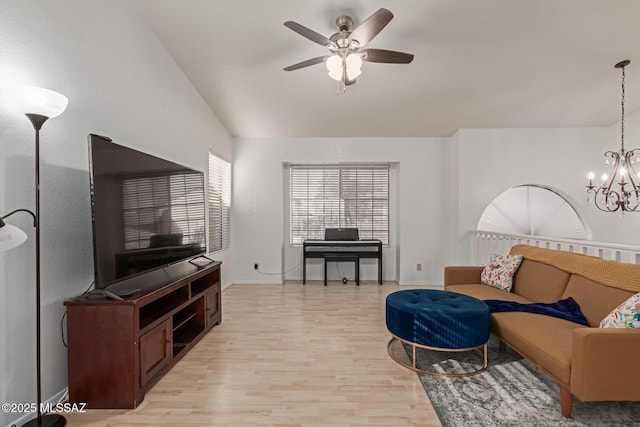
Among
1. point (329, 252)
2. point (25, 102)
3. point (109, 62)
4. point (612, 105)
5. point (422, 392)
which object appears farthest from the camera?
point (329, 252)

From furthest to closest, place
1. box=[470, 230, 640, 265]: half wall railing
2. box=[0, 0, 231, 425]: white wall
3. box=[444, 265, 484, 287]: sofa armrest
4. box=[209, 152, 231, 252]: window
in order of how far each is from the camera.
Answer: box=[209, 152, 231, 252]: window < box=[470, 230, 640, 265]: half wall railing < box=[444, 265, 484, 287]: sofa armrest < box=[0, 0, 231, 425]: white wall

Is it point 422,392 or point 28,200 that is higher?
point 28,200

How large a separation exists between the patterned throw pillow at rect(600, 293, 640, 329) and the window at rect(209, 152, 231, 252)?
4.03 metres

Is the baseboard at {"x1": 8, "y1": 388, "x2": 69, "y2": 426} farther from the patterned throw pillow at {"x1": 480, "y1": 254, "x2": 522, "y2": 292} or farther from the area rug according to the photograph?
the patterned throw pillow at {"x1": 480, "y1": 254, "x2": 522, "y2": 292}

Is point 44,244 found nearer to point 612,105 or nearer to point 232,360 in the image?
point 232,360

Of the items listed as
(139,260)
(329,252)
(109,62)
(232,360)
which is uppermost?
(109,62)

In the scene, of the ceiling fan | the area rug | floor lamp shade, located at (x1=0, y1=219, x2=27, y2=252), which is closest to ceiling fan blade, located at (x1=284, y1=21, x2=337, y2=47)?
the ceiling fan

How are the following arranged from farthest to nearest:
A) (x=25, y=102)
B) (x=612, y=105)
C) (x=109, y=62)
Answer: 1. (x=612, y=105)
2. (x=109, y=62)
3. (x=25, y=102)

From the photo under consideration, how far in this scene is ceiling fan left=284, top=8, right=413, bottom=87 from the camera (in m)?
2.17

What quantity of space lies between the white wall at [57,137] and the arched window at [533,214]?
186 inches

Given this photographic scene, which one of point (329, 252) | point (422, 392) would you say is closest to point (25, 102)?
point (422, 392)

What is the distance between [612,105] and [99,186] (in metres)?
5.73

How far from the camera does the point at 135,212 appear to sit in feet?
7.07

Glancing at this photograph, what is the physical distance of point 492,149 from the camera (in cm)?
466
